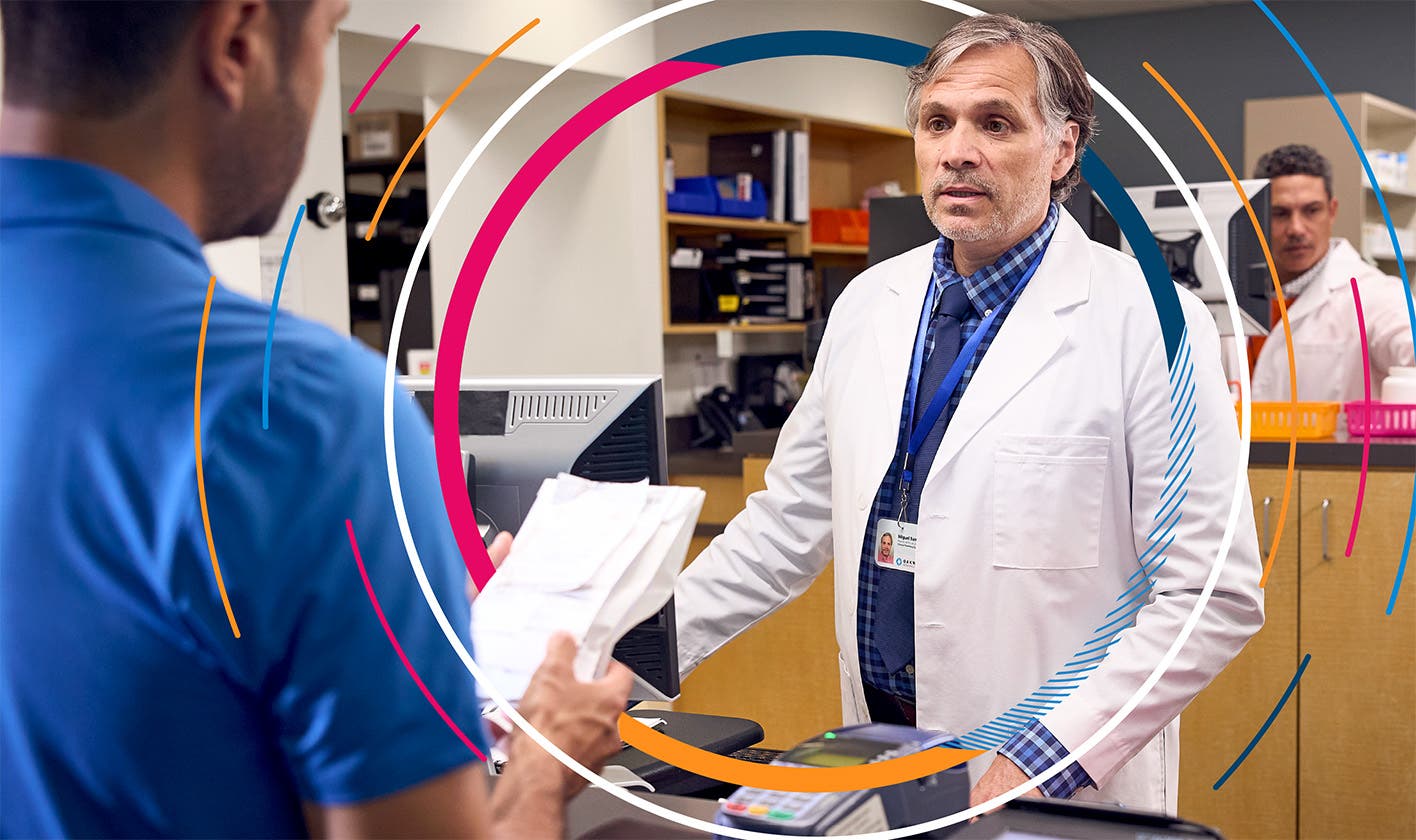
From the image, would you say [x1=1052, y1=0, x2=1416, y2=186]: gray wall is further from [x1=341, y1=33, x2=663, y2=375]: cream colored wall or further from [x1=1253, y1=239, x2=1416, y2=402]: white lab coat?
[x1=341, y1=33, x2=663, y2=375]: cream colored wall

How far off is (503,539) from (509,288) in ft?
11.7

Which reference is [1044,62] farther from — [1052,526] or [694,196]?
[694,196]

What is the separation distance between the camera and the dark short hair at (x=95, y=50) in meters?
0.81

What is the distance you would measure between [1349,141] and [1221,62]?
912mm

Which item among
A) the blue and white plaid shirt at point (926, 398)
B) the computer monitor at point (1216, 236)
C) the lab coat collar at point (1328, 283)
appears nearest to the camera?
the blue and white plaid shirt at point (926, 398)

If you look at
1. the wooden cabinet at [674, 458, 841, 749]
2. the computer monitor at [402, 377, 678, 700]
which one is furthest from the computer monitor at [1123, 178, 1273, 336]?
the computer monitor at [402, 377, 678, 700]

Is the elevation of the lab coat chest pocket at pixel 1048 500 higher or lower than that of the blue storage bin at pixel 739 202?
lower

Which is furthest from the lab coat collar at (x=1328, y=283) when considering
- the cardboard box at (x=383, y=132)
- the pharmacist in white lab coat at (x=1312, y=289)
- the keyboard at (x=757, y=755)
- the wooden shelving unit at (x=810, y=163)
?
the cardboard box at (x=383, y=132)

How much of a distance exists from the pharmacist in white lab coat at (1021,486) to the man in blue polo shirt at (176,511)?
0.98 meters

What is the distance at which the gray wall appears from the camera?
657cm

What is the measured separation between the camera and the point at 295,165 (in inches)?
Result: 35.1

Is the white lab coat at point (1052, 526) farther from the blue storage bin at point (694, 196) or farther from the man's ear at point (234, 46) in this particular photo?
the blue storage bin at point (694, 196)

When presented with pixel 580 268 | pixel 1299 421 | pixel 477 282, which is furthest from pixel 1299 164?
pixel 477 282

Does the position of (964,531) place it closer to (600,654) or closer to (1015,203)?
(1015,203)
